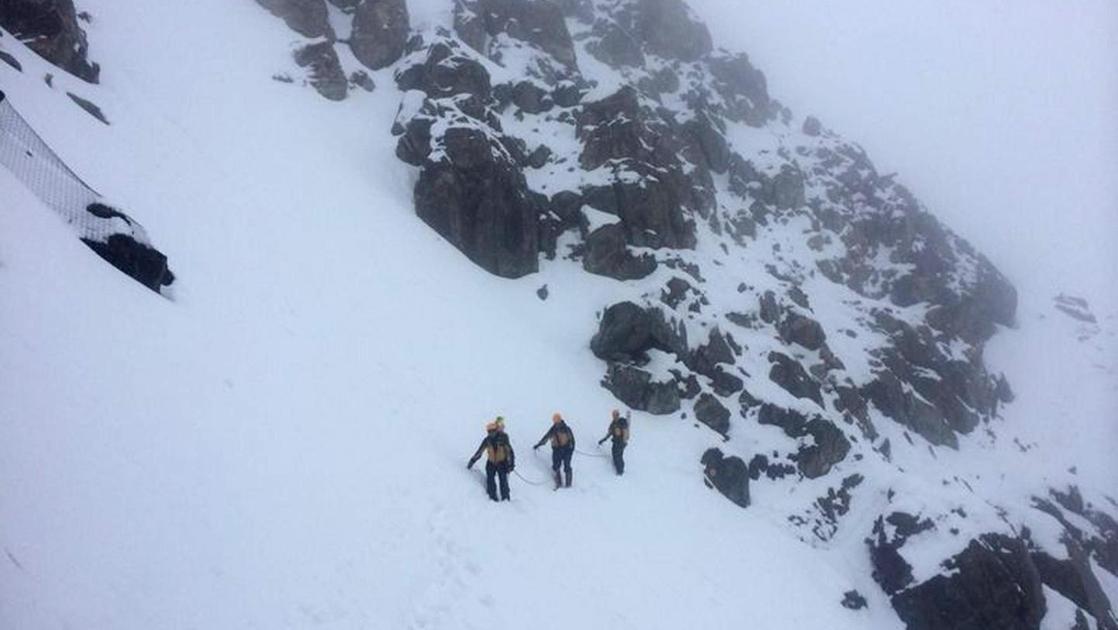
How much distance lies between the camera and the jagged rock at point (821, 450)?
27312mm

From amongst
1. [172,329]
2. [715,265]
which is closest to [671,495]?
[172,329]

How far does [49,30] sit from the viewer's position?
73.9 ft

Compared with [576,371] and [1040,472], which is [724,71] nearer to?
[1040,472]

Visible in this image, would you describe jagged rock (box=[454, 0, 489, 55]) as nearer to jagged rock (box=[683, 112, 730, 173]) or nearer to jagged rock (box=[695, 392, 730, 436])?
jagged rock (box=[683, 112, 730, 173])

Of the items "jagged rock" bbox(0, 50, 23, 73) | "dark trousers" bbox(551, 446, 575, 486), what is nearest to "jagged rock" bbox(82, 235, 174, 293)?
"dark trousers" bbox(551, 446, 575, 486)

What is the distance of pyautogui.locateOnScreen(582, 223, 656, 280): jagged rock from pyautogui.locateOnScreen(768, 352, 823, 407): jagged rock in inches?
285

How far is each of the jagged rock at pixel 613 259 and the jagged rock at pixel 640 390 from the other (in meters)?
6.30

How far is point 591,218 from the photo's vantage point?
107ft

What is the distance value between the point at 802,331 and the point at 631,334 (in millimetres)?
11576

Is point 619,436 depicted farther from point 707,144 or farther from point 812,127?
point 812,127

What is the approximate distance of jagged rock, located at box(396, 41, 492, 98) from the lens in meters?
35.7

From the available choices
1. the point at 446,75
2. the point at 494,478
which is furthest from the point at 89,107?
the point at 446,75

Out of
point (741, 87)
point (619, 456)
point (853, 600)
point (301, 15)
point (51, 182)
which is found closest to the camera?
point (51, 182)

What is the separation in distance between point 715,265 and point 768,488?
13.4 m
